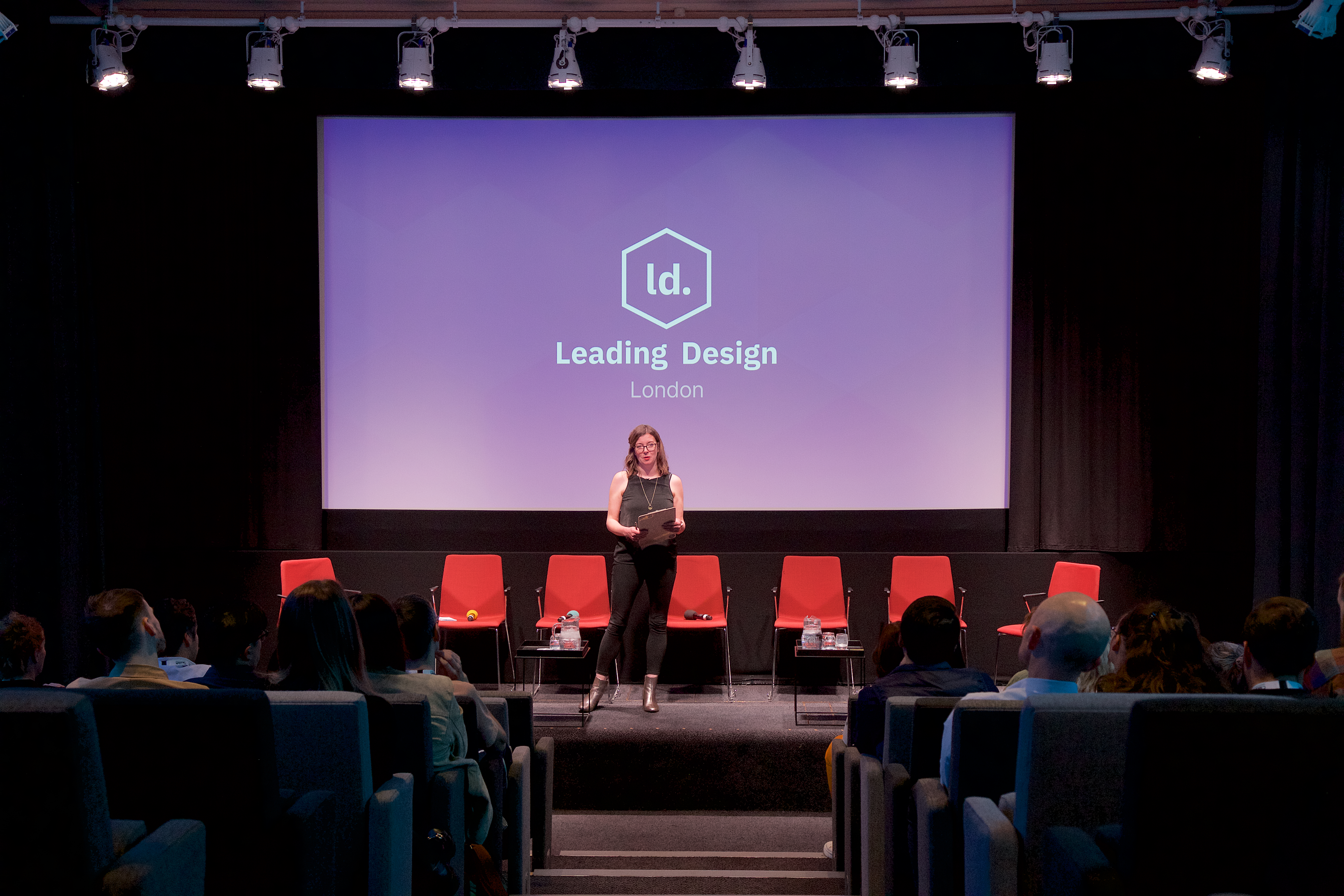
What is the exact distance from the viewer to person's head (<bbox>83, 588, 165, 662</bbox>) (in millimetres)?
2854

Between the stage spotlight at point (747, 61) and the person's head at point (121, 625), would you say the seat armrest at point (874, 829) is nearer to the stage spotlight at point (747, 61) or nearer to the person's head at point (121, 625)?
the person's head at point (121, 625)

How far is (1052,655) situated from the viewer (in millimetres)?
2689

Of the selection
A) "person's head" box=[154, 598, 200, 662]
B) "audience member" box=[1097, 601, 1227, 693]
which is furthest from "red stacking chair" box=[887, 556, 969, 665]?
"person's head" box=[154, 598, 200, 662]

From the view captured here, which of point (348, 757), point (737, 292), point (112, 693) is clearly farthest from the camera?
point (737, 292)

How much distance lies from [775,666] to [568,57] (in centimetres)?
405

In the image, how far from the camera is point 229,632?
3035mm

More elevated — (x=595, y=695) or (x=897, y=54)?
(x=897, y=54)

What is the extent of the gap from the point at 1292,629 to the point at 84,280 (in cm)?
711

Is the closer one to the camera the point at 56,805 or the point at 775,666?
the point at 56,805

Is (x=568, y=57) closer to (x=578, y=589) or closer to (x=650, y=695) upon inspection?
(x=578, y=589)

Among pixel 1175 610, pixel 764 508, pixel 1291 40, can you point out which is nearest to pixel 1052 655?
pixel 1175 610

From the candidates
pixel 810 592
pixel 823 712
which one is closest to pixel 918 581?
pixel 810 592

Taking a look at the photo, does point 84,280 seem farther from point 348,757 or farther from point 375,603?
point 348,757

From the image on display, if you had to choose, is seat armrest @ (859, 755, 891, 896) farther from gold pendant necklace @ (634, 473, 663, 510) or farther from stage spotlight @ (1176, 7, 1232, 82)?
stage spotlight @ (1176, 7, 1232, 82)
